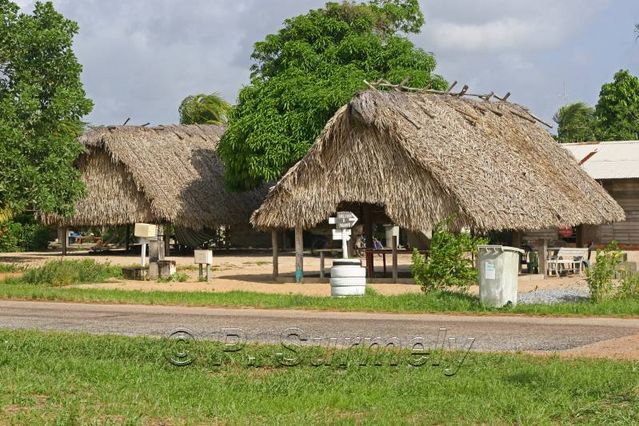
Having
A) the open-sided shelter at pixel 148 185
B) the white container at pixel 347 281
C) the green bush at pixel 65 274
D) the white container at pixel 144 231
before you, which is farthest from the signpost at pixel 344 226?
the open-sided shelter at pixel 148 185

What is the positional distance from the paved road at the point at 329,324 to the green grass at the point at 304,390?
2251 mm

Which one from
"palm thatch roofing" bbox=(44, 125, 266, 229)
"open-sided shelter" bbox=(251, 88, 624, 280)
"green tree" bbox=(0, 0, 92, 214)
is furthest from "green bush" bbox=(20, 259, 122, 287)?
"palm thatch roofing" bbox=(44, 125, 266, 229)

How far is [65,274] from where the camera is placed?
2925 centimetres

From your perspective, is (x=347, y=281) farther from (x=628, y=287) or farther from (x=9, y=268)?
(x=9, y=268)

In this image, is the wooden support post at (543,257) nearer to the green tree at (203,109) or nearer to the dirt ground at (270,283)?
the dirt ground at (270,283)

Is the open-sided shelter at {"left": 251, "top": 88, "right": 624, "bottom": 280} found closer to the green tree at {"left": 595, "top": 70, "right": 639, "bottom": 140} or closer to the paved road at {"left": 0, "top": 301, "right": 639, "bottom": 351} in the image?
the paved road at {"left": 0, "top": 301, "right": 639, "bottom": 351}

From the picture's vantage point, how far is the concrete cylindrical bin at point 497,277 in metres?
20.5

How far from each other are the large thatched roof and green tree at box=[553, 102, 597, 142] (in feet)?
118

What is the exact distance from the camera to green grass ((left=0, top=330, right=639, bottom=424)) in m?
9.46

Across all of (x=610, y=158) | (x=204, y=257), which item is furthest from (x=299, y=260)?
(x=610, y=158)

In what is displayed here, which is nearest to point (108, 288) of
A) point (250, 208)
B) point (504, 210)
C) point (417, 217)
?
point (417, 217)

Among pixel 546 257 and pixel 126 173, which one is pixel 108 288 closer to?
pixel 546 257

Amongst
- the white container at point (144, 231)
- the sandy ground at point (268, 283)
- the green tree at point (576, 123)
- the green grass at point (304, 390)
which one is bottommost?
the green grass at point (304, 390)

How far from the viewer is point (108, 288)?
90.8 feet
